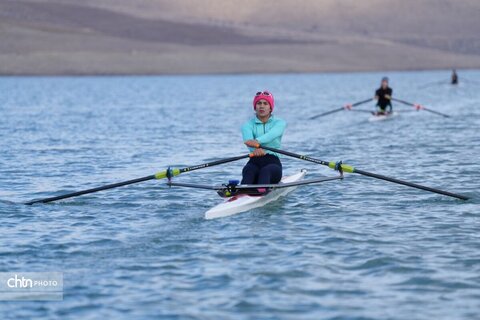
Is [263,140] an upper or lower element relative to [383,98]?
lower

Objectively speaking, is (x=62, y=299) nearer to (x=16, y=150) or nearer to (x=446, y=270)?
(x=446, y=270)

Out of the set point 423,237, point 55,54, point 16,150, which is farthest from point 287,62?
point 423,237

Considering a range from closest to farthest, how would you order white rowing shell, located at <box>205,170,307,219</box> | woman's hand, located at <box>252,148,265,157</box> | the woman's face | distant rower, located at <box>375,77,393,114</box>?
white rowing shell, located at <box>205,170,307,219</box> → woman's hand, located at <box>252,148,265,157</box> → the woman's face → distant rower, located at <box>375,77,393,114</box>

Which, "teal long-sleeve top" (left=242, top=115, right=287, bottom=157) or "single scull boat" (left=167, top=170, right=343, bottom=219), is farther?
"teal long-sleeve top" (left=242, top=115, right=287, bottom=157)

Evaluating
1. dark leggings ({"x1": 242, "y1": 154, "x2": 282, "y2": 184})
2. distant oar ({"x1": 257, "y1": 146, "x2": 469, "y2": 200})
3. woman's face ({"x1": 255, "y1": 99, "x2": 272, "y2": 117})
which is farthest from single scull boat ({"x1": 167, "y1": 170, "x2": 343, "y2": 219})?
woman's face ({"x1": 255, "y1": 99, "x2": 272, "y2": 117})

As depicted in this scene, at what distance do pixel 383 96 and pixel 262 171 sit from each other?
2074 cm

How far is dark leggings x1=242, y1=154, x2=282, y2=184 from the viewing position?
16016 mm

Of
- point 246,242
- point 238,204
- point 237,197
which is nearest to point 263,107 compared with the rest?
point 237,197

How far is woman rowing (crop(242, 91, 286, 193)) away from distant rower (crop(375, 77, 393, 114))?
1890 centimetres

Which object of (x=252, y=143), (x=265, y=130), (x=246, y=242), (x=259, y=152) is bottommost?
(x=246, y=242)

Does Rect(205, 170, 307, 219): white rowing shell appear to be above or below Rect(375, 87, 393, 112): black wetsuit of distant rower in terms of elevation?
Result: below

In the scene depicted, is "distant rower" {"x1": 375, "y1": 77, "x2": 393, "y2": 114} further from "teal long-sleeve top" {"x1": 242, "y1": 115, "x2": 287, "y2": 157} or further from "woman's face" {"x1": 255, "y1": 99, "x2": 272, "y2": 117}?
"woman's face" {"x1": 255, "y1": 99, "x2": 272, "y2": 117}

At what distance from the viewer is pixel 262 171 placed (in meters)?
16.1

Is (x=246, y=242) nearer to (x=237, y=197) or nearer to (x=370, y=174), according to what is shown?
(x=237, y=197)
